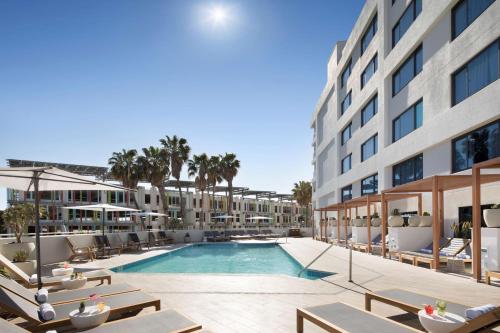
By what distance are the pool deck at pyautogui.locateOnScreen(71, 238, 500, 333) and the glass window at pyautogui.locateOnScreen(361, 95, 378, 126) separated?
14.1 metres

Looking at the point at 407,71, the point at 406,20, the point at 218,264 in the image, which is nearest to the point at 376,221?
the point at 407,71

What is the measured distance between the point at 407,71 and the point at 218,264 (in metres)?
15.1

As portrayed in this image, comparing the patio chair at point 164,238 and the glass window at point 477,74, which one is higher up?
the glass window at point 477,74

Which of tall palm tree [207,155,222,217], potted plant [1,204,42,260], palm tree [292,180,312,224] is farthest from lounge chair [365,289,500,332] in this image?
palm tree [292,180,312,224]

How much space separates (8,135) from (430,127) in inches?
945

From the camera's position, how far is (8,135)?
20.1 m

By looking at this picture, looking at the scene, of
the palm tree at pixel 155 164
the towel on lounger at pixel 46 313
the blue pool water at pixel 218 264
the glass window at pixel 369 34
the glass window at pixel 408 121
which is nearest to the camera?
the towel on lounger at pixel 46 313

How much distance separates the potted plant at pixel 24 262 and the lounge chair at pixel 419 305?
10446 millimetres

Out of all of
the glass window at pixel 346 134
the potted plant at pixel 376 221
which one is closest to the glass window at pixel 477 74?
the potted plant at pixel 376 221

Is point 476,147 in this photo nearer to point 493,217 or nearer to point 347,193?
point 493,217

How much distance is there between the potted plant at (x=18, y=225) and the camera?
1158 centimetres

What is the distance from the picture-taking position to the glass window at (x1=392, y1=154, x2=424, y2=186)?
1691 centimetres

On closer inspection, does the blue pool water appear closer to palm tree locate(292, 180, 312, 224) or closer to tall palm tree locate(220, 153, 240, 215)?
tall palm tree locate(220, 153, 240, 215)

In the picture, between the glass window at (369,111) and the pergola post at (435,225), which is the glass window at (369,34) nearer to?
the glass window at (369,111)
